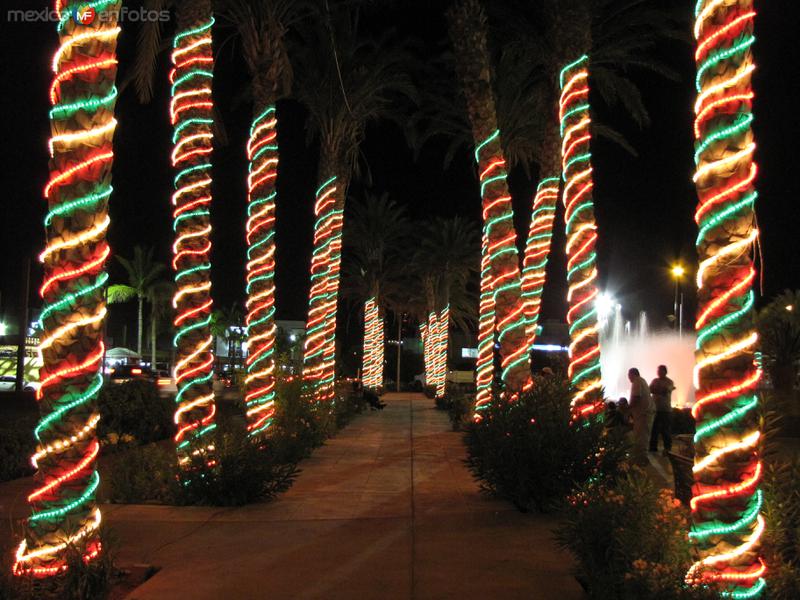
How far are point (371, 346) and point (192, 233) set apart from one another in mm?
37374

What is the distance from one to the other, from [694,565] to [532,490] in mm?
4723

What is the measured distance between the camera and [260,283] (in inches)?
613

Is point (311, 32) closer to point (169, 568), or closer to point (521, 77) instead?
point (521, 77)

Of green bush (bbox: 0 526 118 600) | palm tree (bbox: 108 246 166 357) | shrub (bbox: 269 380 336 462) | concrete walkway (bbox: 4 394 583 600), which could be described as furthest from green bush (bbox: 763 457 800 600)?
palm tree (bbox: 108 246 166 357)

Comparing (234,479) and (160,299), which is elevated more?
(160,299)

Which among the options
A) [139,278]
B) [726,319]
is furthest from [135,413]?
[139,278]

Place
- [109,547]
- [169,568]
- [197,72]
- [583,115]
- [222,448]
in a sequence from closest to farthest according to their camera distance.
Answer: [109,547], [169,568], [222,448], [197,72], [583,115]

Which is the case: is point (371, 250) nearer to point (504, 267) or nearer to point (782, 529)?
point (504, 267)

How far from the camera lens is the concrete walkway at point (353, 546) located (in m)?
6.98

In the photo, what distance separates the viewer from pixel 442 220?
51.1 meters

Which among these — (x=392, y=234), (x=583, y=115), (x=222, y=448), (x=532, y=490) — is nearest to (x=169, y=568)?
(x=222, y=448)

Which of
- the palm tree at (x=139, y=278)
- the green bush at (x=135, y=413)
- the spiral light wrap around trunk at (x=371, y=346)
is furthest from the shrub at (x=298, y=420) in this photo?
the palm tree at (x=139, y=278)

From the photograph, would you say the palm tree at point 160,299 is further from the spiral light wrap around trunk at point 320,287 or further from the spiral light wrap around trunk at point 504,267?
the spiral light wrap around trunk at point 504,267

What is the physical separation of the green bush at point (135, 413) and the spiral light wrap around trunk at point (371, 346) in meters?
27.6
